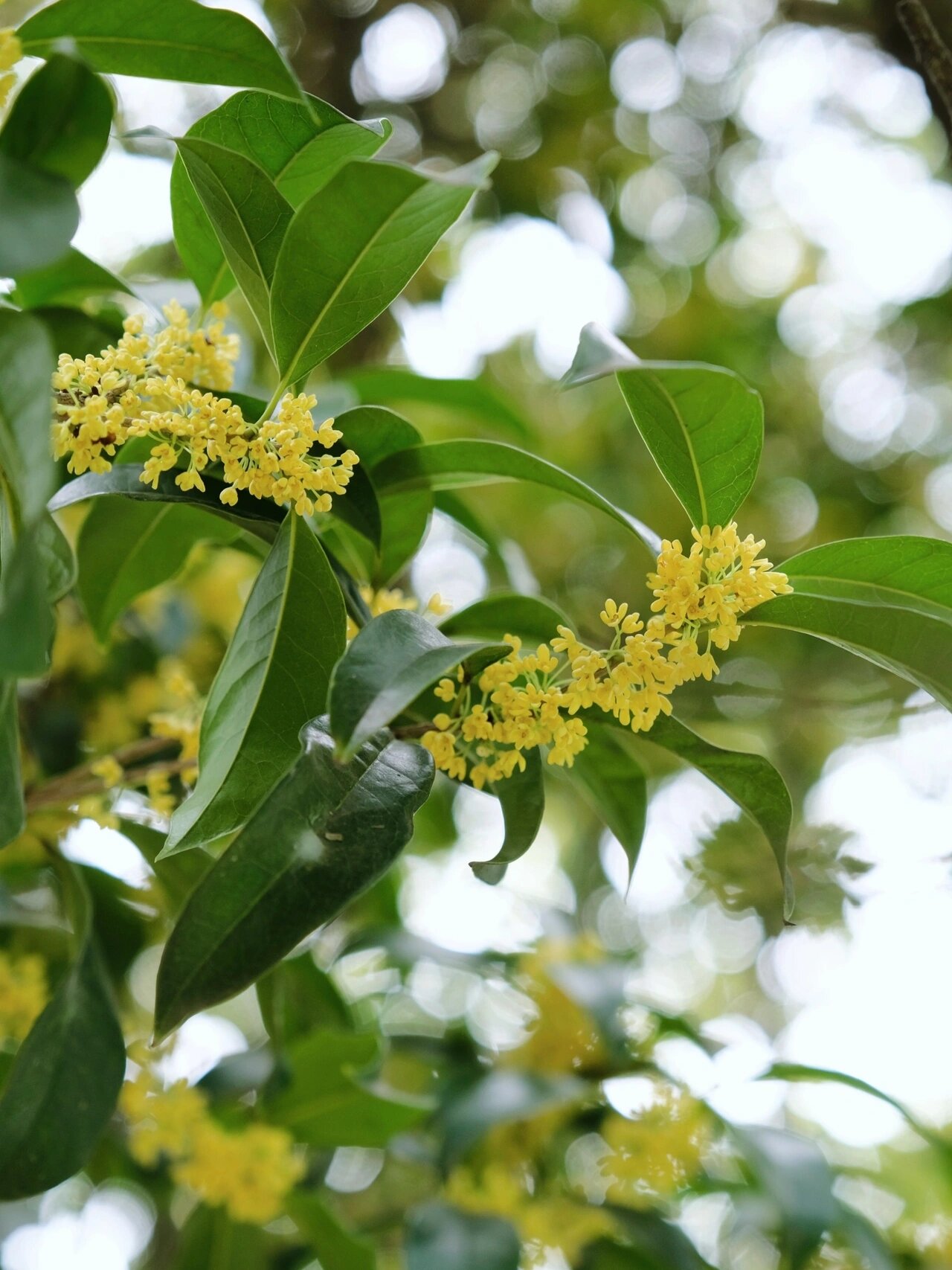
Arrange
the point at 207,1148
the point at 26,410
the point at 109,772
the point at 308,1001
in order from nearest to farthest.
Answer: the point at 26,410 → the point at 109,772 → the point at 207,1148 → the point at 308,1001

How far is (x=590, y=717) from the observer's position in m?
0.82

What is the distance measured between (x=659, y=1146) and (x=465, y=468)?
0.90 meters

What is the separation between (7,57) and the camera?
2.18ft

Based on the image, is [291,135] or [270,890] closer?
[270,890]

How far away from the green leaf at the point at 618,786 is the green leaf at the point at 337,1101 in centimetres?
44

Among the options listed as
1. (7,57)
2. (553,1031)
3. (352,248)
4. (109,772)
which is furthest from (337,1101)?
(7,57)

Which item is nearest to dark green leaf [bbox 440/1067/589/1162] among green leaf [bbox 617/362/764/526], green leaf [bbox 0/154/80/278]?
green leaf [bbox 617/362/764/526]

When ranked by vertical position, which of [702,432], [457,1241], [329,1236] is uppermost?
[702,432]

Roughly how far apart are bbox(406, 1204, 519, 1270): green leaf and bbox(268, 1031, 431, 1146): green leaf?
0.10 meters

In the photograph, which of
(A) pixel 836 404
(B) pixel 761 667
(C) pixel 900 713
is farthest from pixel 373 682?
(A) pixel 836 404

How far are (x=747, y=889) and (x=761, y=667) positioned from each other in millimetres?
733

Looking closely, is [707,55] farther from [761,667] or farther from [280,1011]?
[280,1011]

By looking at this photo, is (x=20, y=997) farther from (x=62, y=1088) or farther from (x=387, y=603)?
(x=387, y=603)

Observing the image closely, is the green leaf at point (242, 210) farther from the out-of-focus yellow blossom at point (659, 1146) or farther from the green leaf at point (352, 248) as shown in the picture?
the out-of-focus yellow blossom at point (659, 1146)
